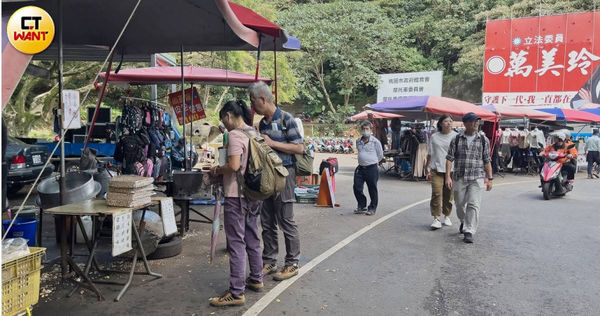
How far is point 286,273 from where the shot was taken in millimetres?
4789

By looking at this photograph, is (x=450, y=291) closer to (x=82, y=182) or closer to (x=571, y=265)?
(x=571, y=265)

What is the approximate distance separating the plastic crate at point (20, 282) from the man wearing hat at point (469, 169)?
207 inches

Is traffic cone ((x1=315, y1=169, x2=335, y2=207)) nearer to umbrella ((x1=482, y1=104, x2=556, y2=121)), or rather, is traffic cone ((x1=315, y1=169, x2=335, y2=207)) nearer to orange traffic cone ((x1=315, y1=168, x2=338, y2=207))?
orange traffic cone ((x1=315, y1=168, x2=338, y2=207))

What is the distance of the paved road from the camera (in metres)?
4.14

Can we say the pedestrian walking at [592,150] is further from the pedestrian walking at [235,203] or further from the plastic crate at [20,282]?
the plastic crate at [20,282]

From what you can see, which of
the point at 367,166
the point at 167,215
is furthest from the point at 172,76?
the point at 167,215

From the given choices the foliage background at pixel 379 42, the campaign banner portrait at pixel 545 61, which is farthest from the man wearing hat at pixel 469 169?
the campaign banner portrait at pixel 545 61

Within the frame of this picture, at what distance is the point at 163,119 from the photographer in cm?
862

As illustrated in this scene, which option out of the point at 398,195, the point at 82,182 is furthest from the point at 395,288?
the point at 398,195

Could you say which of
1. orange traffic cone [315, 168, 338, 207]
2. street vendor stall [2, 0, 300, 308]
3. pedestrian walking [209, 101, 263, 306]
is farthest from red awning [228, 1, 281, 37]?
orange traffic cone [315, 168, 338, 207]

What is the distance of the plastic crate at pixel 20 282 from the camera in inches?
121

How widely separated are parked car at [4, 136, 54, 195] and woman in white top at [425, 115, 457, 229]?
690cm

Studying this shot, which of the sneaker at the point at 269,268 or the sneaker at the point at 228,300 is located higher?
the sneaker at the point at 269,268

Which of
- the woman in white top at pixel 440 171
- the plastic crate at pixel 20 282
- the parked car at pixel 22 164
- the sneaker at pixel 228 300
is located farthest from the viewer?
the parked car at pixel 22 164
